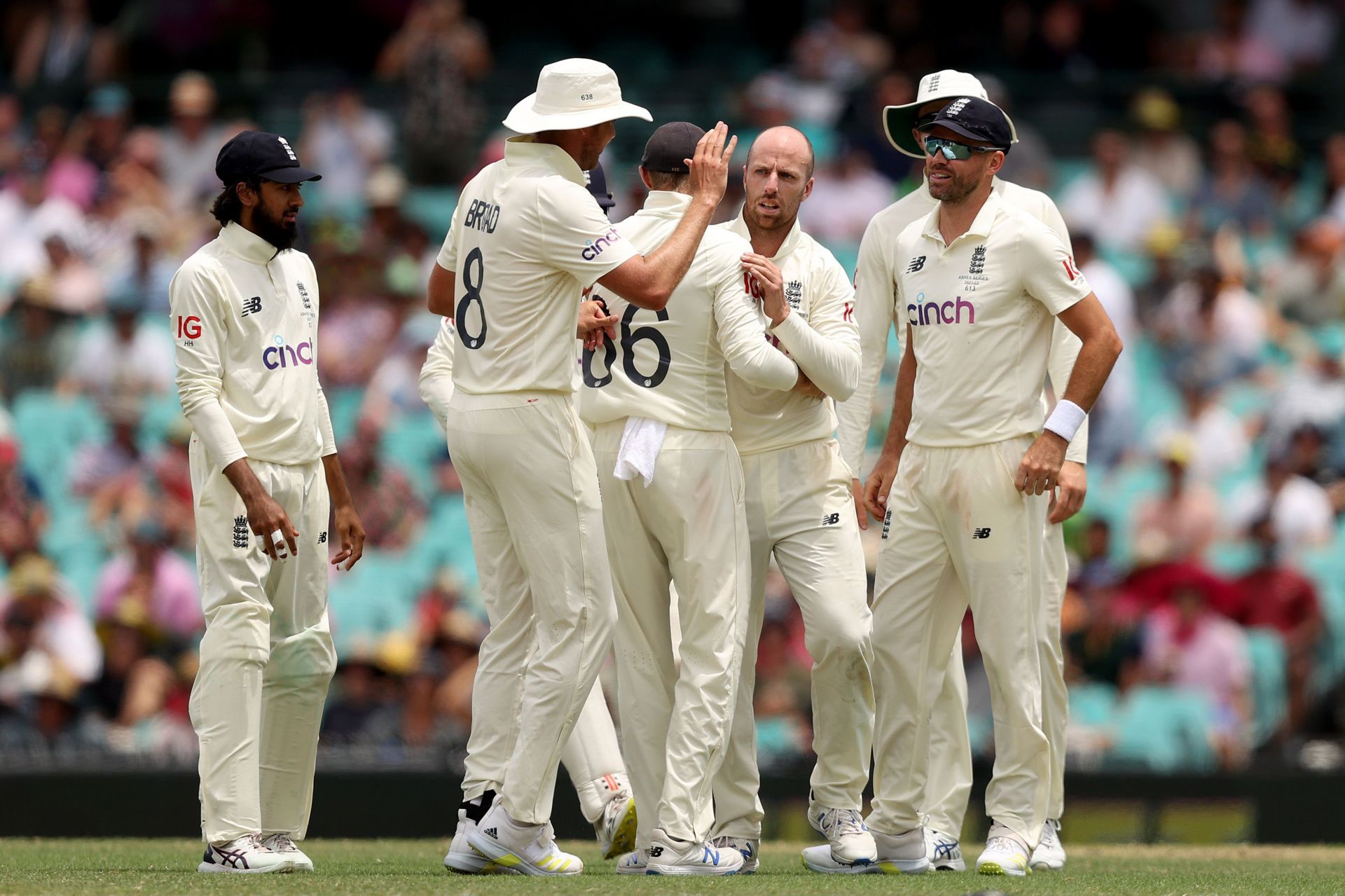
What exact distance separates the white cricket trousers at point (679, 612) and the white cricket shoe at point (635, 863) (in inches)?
1.6

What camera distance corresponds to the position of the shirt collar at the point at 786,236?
698 centimetres

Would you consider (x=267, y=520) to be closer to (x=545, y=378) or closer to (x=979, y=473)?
(x=545, y=378)

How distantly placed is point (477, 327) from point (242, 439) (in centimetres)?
90

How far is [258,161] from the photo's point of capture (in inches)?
260

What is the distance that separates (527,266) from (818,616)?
1.60m

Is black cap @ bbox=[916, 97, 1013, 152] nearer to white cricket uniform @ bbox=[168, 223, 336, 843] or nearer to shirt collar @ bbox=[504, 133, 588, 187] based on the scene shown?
shirt collar @ bbox=[504, 133, 588, 187]

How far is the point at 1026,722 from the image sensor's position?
6676 millimetres

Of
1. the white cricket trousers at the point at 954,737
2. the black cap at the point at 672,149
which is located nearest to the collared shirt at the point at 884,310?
the white cricket trousers at the point at 954,737

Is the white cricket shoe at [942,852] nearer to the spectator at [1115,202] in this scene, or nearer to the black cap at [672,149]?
the black cap at [672,149]

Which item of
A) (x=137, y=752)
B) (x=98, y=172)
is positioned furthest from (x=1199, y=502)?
(x=98, y=172)

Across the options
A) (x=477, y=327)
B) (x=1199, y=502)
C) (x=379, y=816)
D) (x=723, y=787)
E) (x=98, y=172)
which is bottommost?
(x=379, y=816)

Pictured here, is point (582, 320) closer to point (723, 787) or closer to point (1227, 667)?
point (723, 787)

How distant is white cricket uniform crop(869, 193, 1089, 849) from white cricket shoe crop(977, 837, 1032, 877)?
2.2 inches

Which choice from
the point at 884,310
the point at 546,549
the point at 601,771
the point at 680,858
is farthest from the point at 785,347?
the point at 680,858
